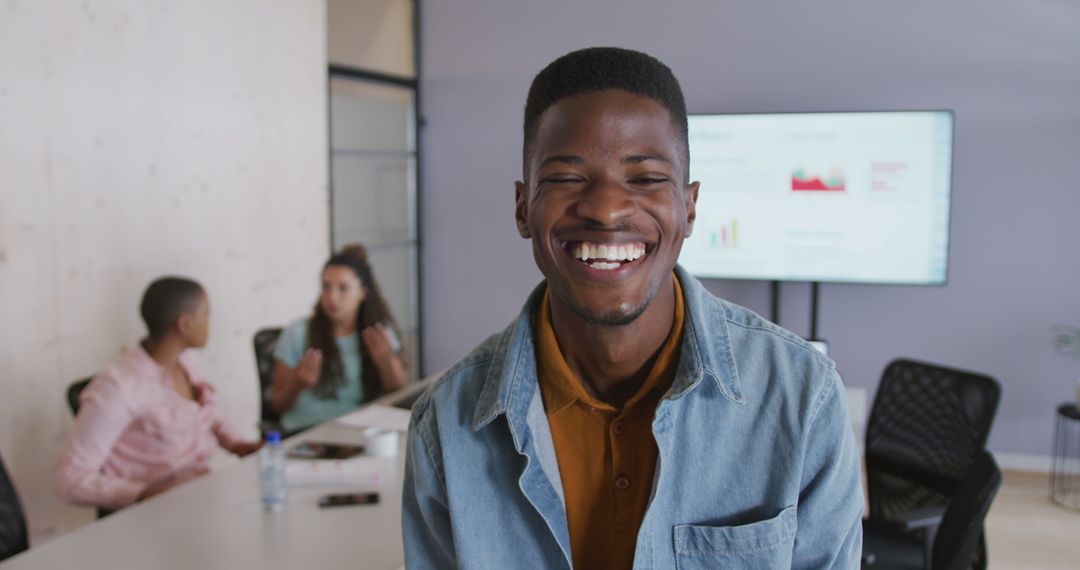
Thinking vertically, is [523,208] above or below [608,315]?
above

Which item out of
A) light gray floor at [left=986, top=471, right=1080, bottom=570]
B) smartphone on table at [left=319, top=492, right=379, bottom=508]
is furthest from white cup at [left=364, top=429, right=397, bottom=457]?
light gray floor at [left=986, top=471, right=1080, bottom=570]

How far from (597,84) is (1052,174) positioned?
4456mm

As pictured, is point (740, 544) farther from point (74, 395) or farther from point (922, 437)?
point (74, 395)

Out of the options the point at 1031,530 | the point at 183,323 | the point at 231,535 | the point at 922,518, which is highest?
the point at 183,323

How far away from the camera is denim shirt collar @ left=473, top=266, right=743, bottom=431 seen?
3.61ft

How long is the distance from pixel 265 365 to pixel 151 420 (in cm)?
78

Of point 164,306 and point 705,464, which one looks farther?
point 164,306

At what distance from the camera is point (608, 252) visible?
3.54ft

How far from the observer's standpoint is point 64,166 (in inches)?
132

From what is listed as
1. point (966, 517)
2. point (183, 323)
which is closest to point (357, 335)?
point (183, 323)

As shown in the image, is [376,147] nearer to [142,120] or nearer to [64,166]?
[142,120]

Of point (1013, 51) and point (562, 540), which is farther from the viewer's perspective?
point (1013, 51)

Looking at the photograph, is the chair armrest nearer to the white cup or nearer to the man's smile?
the white cup

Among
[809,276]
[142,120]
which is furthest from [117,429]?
[809,276]
